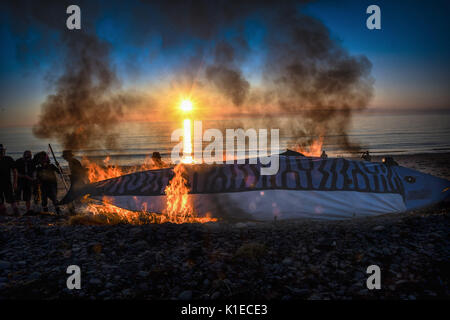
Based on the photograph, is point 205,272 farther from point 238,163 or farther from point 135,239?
point 238,163

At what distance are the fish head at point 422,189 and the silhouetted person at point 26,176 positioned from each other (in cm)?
1228

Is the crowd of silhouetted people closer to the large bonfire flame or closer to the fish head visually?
the large bonfire flame

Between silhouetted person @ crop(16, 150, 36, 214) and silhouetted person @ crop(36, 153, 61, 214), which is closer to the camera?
silhouetted person @ crop(36, 153, 61, 214)

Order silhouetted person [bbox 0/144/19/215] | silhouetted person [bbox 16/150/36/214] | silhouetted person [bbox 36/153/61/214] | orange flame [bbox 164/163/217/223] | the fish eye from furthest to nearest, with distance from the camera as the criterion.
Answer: silhouetted person [bbox 16/150/36/214], silhouetted person [bbox 36/153/61/214], silhouetted person [bbox 0/144/19/215], the fish eye, orange flame [bbox 164/163/217/223]

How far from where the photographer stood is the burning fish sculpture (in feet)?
28.3

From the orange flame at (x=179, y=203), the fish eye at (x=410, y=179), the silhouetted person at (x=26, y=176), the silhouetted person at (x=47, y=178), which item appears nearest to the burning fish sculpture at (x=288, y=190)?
the fish eye at (x=410, y=179)

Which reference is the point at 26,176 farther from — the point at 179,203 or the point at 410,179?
the point at 410,179

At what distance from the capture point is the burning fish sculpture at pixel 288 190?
8633 millimetres

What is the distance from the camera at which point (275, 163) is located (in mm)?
9695

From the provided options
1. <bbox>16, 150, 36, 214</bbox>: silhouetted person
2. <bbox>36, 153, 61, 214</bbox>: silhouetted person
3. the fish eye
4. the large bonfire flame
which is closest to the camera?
the large bonfire flame

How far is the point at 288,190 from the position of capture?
8844 millimetres

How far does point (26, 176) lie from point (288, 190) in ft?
29.5

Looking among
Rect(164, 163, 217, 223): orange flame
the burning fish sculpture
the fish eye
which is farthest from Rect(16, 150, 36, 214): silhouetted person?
the fish eye
